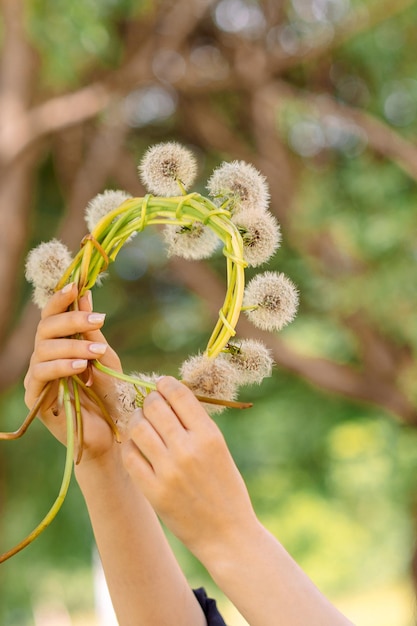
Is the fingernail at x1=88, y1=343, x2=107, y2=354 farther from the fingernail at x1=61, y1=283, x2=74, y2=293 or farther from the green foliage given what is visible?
the green foliage

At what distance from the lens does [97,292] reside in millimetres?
3887

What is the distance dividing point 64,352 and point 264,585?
20cm

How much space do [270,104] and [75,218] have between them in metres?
0.77

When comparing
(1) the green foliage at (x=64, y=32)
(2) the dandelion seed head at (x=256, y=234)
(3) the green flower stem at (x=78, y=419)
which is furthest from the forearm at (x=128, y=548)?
(1) the green foliage at (x=64, y=32)

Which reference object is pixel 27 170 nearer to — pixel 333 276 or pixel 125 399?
pixel 333 276

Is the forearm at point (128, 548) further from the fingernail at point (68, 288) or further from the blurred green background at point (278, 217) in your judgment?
the blurred green background at point (278, 217)

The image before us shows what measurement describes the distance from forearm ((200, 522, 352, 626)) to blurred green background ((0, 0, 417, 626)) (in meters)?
1.67

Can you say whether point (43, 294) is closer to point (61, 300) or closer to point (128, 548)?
point (61, 300)

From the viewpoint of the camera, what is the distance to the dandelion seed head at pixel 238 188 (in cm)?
52

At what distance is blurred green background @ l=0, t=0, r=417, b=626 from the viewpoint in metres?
2.45

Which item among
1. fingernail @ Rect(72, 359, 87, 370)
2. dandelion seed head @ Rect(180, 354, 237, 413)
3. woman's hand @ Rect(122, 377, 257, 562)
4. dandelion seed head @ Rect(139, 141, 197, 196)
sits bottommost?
woman's hand @ Rect(122, 377, 257, 562)

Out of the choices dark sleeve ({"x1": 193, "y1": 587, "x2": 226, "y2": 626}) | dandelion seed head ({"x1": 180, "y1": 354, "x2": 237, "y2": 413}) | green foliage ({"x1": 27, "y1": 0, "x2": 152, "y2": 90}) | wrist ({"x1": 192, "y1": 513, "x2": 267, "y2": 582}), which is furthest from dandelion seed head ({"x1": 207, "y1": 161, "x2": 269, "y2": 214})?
green foliage ({"x1": 27, "y1": 0, "x2": 152, "y2": 90})

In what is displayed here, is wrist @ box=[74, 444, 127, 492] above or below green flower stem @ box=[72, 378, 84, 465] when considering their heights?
above

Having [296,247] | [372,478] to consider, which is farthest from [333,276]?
[372,478]
